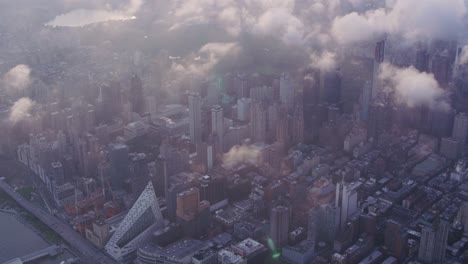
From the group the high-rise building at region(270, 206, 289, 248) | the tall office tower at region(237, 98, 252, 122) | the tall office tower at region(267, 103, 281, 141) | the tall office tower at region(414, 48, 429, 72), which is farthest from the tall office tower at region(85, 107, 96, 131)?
the tall office tower at region(414, 48, 429, 72)

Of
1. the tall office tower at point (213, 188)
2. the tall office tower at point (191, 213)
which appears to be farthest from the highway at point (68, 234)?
the tall office tower at point (213, 188)

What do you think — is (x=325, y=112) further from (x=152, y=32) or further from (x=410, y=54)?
(x=152, y=32)

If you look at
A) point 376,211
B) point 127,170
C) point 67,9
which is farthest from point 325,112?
point 67,9

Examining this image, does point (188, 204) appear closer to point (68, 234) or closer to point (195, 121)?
point (68, 234)

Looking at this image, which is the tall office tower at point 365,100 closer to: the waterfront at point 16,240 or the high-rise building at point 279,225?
the high-rise building at point 279,225

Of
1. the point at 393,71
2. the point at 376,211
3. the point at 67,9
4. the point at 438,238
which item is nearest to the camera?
the point at 438,238
